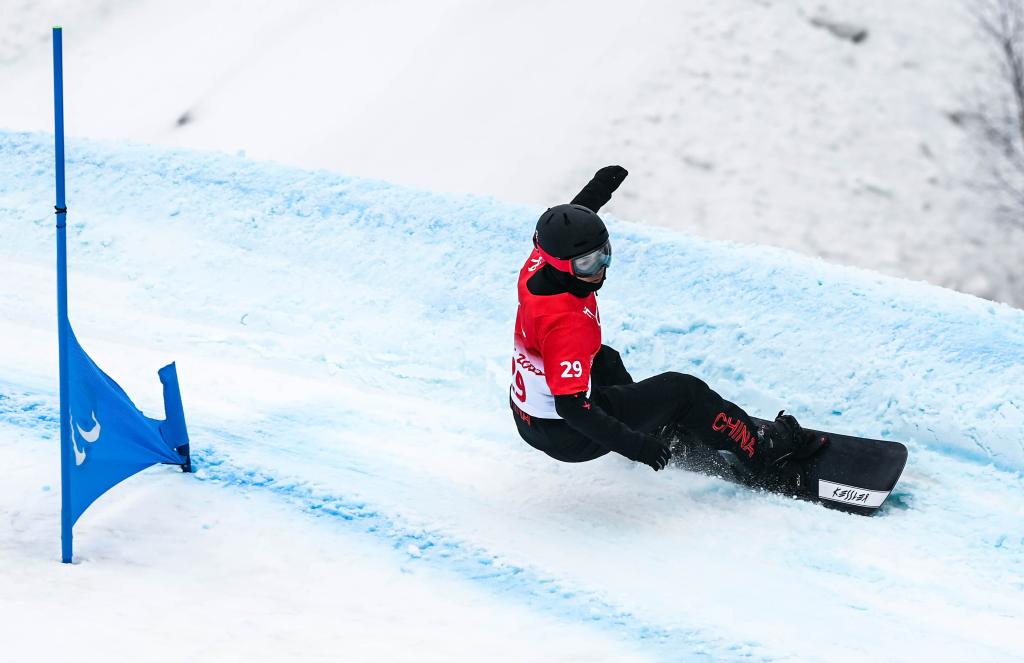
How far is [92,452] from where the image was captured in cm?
277

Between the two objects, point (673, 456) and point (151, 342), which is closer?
point (673, 456)

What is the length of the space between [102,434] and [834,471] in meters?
2.20

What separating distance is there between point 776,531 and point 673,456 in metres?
0.44

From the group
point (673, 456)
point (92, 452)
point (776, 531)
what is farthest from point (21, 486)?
point (776, 531)

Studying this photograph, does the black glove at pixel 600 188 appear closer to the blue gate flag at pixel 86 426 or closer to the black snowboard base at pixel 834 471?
the black snowboard base at pixel 834 471

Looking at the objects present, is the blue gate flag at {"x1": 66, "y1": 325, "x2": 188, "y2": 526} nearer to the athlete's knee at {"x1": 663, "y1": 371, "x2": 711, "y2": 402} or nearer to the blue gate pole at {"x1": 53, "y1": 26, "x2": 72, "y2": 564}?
the blue gate pole at {"x1": 53, "y1": 26, "x2": 72, "y2": 564}

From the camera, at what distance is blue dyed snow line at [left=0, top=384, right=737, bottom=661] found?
8.69 ft

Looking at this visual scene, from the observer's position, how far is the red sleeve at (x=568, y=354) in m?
2.70

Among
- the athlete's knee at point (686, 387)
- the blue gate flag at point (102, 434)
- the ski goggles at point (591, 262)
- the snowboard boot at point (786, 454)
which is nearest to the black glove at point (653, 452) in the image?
the athlete's knee at point (686, 387)

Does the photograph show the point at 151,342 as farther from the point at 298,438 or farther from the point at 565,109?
the point at 565,109

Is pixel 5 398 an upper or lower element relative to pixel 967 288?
upper

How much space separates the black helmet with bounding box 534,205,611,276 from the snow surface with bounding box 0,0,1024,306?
5.10m

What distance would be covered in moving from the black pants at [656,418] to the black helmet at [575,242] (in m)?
0.44

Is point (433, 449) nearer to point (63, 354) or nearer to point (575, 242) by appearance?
point (575, 242)
